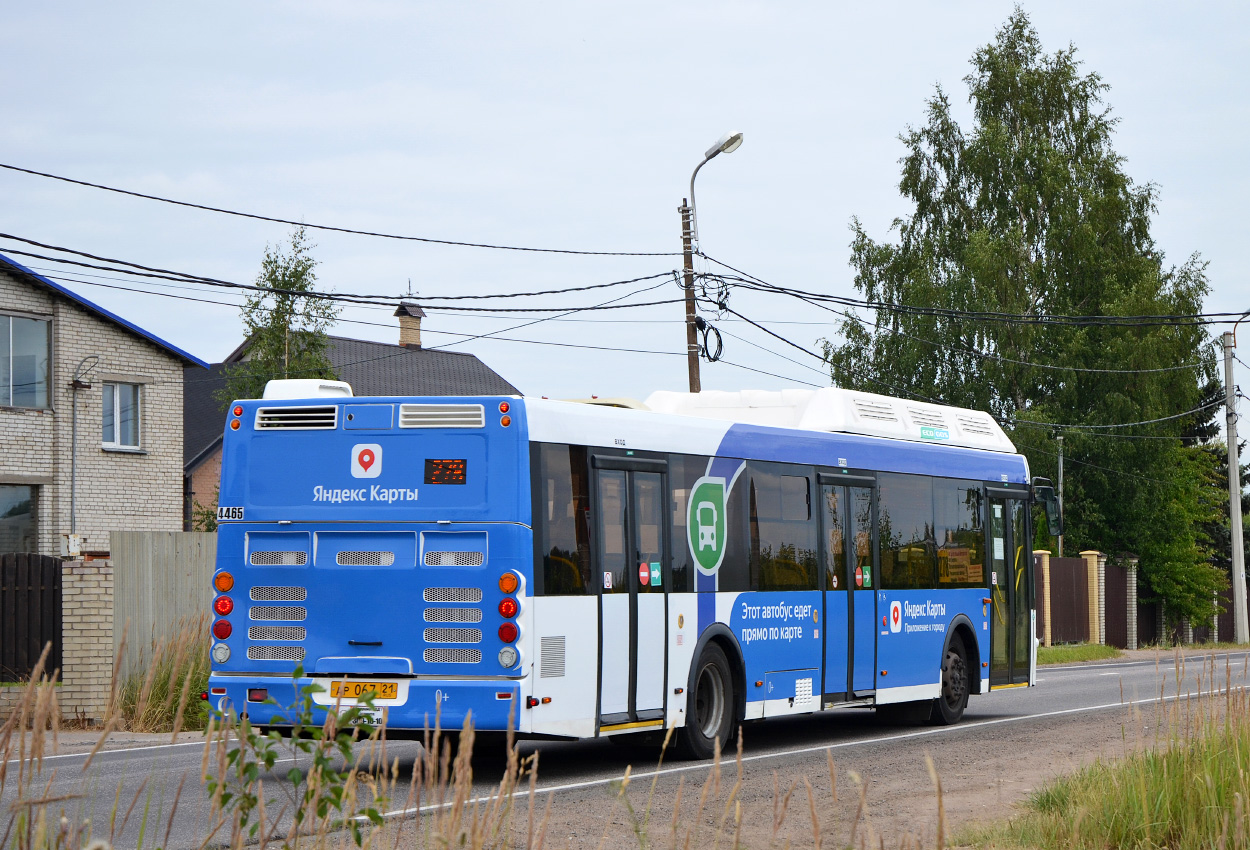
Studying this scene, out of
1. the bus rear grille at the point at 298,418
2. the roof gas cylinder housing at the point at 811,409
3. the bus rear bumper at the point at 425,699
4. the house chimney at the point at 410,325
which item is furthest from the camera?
the house chimney at the point at 410,325

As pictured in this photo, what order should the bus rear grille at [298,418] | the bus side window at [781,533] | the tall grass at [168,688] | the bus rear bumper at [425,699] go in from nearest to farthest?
the bus rear bumper at [425,699]
the bus rear grille at [298,418]
the bus side window at [781,533]
the tall grass at [168,688]

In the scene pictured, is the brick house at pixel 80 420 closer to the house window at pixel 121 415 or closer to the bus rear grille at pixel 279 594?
the house window at pixel 121 415

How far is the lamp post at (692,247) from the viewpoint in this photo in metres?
24.7

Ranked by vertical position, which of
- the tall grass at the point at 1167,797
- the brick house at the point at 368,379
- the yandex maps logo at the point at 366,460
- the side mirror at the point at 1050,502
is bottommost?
the tall grass at the point at 1167,797

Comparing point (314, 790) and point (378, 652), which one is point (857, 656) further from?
point (314, 790)

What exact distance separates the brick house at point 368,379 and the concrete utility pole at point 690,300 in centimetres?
2468

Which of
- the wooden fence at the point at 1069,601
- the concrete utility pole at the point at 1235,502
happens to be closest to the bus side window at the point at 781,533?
the wooden fence at the point at 1069,601

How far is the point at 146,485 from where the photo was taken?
35719mm

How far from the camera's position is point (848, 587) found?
578 inches

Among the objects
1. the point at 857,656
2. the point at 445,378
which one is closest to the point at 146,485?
the point at 445,378

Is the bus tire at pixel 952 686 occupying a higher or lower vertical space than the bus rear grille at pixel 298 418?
lower

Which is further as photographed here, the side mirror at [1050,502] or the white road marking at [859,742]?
the side mirror at [1050,502]

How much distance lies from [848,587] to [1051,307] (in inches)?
1273

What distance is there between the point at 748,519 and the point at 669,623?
1533 mm
